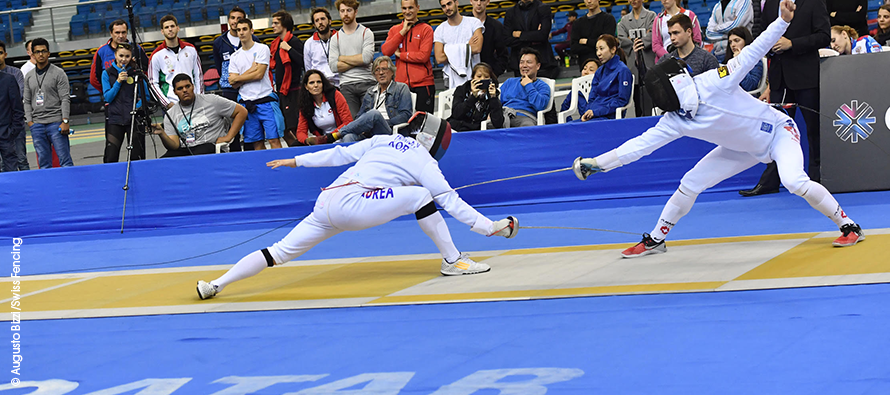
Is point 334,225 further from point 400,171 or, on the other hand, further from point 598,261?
point 598,261

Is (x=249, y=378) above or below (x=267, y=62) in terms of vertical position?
below

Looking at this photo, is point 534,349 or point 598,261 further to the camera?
point 598,261

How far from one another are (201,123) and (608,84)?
4.77 meters

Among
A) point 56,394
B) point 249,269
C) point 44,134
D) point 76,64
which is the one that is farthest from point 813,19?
point 76,64

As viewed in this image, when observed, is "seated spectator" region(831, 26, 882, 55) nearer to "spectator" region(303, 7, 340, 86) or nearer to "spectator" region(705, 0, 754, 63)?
"spectator" region(705, 0, 754, 63)

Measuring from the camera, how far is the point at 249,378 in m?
3.70

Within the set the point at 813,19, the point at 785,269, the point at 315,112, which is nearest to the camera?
the point at 785,269

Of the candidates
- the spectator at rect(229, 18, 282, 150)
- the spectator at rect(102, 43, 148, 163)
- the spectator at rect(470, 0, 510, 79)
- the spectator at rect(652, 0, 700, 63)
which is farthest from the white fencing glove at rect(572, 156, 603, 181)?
the spectator at rect(102, 43, 148, 163)

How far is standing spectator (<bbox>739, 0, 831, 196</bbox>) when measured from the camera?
24.6ft

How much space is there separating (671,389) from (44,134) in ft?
32.4

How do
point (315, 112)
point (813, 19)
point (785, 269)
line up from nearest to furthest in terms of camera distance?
1. point (785, 269)
2. point (813, 19)
3. point (315, 112)

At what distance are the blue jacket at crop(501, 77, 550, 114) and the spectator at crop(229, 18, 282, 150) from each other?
2848 mm

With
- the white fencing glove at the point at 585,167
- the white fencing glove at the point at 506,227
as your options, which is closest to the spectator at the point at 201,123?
the white fencing glove at the point at 506,227

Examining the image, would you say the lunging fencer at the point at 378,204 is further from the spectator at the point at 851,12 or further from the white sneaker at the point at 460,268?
the spectator at the point at 851,12
